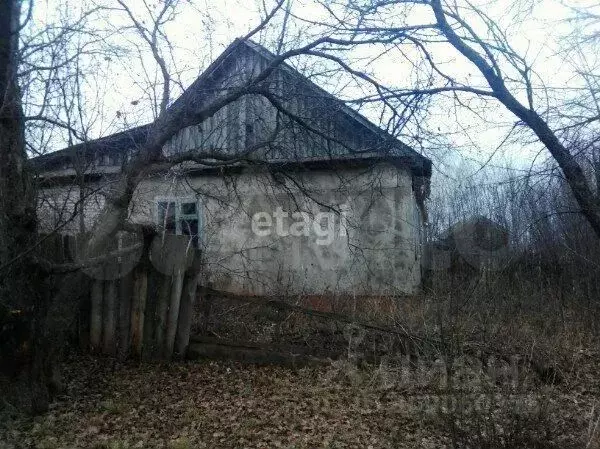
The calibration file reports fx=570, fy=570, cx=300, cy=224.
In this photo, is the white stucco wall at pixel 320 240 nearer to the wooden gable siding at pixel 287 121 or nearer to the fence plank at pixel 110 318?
the wooden gable siding at pixel 287 121

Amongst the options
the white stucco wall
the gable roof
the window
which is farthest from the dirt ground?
the window

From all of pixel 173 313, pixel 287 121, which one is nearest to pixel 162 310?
pixel 173 313

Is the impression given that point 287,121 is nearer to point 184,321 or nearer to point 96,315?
point 184,321

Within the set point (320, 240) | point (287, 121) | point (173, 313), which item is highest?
point (287, 121)

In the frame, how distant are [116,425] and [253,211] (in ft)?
26.2

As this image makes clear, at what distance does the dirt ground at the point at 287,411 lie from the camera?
14.7ft

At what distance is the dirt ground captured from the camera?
14.7 ft

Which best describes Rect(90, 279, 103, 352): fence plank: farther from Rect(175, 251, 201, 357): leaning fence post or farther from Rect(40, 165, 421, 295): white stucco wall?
Rect(40, 165, 421, 295): white stucco wall

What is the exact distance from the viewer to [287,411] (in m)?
5.64

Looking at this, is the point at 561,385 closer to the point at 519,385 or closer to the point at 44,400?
the point at 519,385

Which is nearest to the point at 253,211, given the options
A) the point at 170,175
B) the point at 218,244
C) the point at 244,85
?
the point at 218,244

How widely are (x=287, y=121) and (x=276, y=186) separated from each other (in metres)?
0.99

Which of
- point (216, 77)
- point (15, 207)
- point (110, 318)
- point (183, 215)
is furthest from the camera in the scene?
point (183, 215)

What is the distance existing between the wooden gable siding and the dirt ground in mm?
3001
